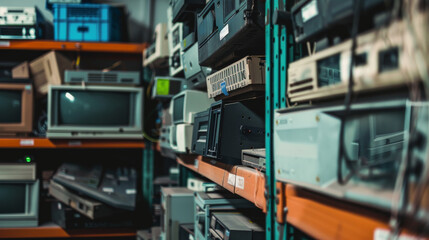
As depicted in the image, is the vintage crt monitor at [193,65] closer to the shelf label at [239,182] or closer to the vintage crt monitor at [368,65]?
the shelf label at [239,182]

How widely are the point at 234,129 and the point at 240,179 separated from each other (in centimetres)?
20

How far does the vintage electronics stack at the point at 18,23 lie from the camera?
2.88 metres

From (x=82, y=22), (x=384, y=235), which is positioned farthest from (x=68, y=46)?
(x=384, y=235)

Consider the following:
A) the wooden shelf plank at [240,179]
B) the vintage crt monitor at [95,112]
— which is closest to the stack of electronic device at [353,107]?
the wooden shelf plank at [240,179]

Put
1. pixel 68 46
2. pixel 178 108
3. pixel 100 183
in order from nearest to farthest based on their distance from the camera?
pixel 178 108, pixel 100 183, pixel 68 46

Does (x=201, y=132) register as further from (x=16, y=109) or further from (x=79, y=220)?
(x=16, y=109)

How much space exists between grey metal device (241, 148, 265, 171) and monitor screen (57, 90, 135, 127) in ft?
5.53

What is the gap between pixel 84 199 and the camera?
2.69 m

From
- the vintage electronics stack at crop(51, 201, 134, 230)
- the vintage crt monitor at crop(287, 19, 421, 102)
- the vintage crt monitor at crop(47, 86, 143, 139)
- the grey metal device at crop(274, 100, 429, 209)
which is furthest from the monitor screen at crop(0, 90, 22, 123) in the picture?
the vintage crt monitor at crop(287, 19, 421, 102)

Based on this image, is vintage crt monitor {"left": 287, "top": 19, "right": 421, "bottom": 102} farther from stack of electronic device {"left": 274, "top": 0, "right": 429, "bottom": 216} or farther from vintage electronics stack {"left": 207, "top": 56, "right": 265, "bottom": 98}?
vintage electronics stack {"left": 207, "top": 56, "right": 265, "bottom": 98}

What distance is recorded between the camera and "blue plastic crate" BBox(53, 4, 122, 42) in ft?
9.92

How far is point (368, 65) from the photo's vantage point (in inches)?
24.9

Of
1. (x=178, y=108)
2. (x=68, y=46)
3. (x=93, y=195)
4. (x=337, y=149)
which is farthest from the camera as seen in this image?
(x=68, y=46)

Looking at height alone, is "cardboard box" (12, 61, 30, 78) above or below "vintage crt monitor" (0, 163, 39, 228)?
above
